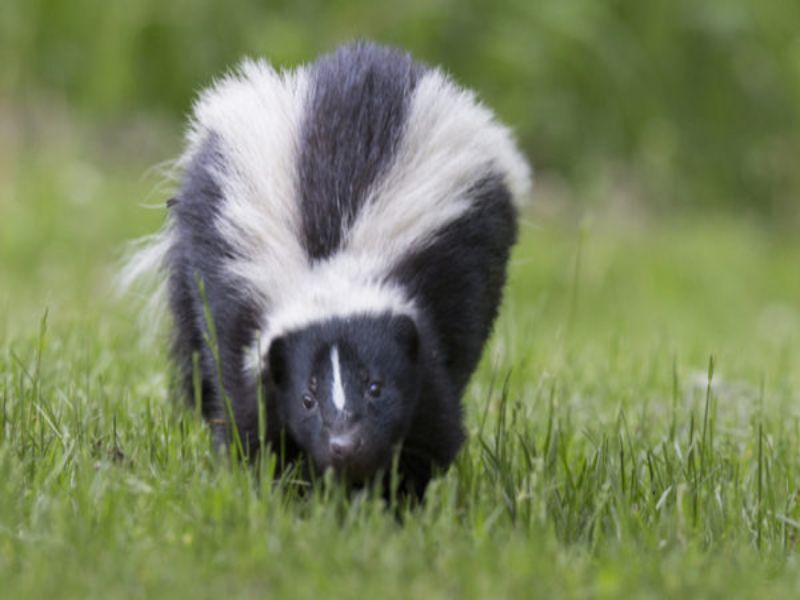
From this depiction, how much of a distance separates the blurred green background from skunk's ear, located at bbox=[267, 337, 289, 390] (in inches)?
294

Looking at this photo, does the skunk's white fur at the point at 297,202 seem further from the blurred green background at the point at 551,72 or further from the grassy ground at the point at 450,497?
the blurred green background at the point at 551,72

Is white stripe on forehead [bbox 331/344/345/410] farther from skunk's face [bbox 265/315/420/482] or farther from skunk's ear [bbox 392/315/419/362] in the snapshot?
skunk's ear [bbox 392/315/419/362]

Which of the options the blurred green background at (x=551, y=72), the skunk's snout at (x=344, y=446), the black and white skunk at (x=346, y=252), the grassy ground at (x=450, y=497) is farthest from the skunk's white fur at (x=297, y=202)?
the blurred green background at (x=551, y=72)

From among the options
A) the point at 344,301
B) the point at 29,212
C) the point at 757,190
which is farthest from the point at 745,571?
the point at 757,190

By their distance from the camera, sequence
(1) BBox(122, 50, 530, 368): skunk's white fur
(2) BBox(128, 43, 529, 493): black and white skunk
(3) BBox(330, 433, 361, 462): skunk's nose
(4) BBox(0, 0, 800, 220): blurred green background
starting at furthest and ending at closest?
(4) BBox(0, 0, 800, 220): blurred green background → (1) BBox(122, 50, 530, 368): skunk's white fur → (2) BBox(128, 43, 529, 493): black and white skunk → (3) BBox(330, 433, 361, 462): skunk's nose

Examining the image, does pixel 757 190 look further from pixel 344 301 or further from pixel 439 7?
pixel 344 301

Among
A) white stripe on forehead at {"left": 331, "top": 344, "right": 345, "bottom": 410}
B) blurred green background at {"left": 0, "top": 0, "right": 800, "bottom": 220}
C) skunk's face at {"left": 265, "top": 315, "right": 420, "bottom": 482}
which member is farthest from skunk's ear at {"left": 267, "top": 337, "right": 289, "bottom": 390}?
blurred green background at {"left": 0, "top": 0, "right": 800, "bottom": 220}

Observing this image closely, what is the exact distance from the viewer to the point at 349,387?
424 centimetres

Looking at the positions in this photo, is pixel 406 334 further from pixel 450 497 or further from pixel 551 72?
pixel 551 72

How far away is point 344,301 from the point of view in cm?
440

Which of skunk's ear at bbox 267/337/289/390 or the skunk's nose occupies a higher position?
skunk's ear at bbox 267/337/289/390

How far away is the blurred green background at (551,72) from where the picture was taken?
1259 centimetres

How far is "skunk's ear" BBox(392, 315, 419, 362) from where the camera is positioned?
4391 mm

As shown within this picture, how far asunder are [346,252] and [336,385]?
1.72 feet
